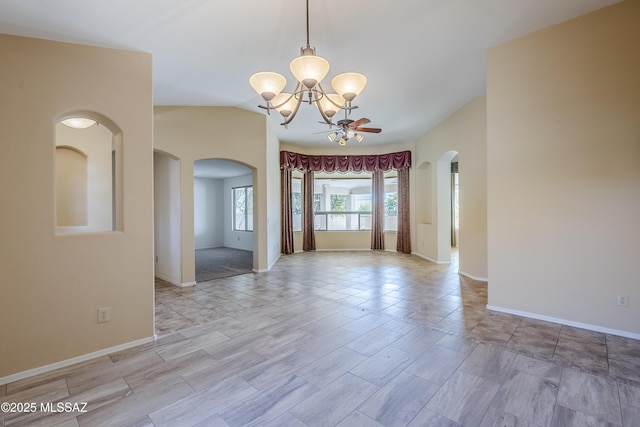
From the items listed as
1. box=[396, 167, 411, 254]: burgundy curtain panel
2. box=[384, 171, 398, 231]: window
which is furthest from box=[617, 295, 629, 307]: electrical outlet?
box=[384, 171, 398, 231]: window

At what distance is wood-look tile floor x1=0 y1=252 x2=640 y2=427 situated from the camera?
182cm

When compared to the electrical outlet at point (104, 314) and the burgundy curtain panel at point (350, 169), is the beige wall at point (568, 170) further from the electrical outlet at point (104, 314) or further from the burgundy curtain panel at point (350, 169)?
the burgundy curtain panel at point (350, 169)

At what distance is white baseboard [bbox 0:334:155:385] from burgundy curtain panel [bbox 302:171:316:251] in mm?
5749

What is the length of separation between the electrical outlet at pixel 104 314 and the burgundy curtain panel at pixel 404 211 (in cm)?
676

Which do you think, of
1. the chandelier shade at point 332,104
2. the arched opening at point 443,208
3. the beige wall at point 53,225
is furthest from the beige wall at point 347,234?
the beige wall at point 53,225

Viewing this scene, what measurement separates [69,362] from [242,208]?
7.39 metres

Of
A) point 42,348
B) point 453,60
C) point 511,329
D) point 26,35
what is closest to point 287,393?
point 42,348

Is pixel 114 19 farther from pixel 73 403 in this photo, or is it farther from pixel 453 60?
pixel 453 60

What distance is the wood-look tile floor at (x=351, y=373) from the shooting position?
5.97 ft

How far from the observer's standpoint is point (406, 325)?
3.17 m

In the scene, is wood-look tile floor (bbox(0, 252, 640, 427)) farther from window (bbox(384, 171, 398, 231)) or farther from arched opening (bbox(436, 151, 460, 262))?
window (bbox(384, 171, 398, 231))

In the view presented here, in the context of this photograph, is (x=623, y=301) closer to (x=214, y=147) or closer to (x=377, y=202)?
Answer: (x=214, y=147)

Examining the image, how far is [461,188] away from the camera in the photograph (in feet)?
17.9

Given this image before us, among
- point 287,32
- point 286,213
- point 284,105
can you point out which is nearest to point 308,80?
point 284,105
